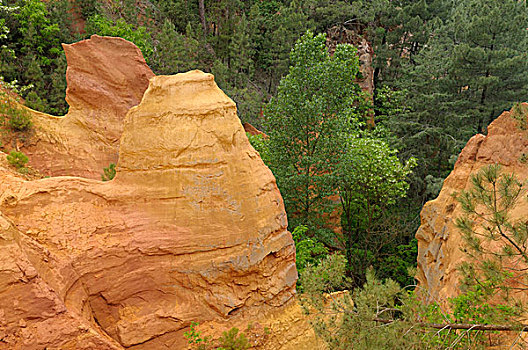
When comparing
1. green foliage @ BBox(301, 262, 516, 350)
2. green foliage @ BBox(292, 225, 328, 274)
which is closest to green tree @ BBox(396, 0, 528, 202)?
green foliage @ BBox(292, 225, 328, 274)

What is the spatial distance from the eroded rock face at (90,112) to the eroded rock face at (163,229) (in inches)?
208

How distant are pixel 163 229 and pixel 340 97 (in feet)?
37.2

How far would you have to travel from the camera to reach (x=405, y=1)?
29.8m

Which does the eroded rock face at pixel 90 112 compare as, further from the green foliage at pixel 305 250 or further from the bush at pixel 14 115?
the green foliage at pixel 305 250

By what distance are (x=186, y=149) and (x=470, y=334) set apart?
6363 millimetres

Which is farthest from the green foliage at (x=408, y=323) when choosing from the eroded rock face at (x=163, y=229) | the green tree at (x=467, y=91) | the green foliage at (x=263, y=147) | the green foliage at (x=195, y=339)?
the green tree at (x=467, y=91)

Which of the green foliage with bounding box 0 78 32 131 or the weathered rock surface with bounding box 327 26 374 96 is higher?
the weathered rock surface with bounding box 327 26 374 96

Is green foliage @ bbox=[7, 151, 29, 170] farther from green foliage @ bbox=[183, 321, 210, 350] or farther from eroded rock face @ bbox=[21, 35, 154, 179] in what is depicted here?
green foliage @ bbox=[183, 321, 210, 350]

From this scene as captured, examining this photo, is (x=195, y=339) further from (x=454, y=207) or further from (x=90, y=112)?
(x=90, y=112)

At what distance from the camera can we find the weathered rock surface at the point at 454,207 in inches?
347

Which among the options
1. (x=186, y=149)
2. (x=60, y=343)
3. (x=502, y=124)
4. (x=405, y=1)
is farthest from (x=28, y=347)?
(x=405, y=1)

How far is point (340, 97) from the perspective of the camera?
15969 millimetres

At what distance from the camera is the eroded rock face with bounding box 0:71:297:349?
6.62m

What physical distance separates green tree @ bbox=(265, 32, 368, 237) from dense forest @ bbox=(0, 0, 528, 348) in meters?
0.05
